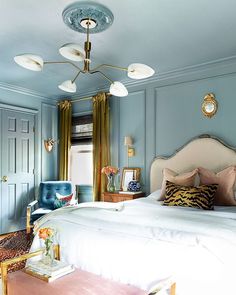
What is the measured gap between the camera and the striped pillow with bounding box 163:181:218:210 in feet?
9.63

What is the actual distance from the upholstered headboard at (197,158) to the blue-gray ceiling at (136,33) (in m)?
1.15

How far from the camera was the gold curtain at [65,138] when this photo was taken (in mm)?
5605

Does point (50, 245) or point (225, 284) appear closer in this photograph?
point (225, 284)

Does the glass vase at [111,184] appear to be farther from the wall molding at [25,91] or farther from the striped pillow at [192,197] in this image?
the wall molding at [25,91]

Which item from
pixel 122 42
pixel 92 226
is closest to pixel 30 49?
pixel 122 42

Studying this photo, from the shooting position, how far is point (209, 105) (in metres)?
3.91

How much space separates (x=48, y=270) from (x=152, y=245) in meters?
0.78

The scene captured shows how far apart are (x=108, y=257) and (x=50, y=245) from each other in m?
0.45

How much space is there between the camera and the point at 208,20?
2.73 meters

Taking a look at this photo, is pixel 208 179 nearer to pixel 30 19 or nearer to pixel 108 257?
pixel 108 257

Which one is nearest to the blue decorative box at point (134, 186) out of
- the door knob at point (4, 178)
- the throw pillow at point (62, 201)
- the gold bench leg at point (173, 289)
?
the throw pillow at point (62, 201)

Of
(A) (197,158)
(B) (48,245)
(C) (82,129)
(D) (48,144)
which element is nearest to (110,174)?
(C) (82,129)

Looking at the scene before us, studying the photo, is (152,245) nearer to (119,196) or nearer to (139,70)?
(139,70)

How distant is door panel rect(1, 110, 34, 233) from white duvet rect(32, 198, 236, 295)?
8.46 feet
